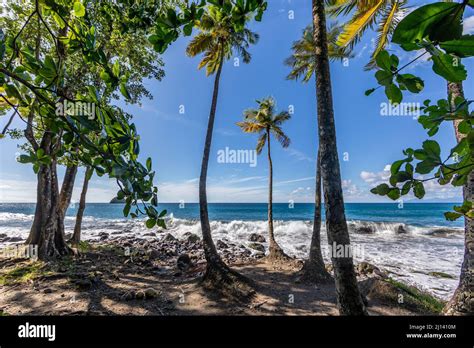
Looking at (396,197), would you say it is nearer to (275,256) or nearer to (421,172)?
(421,172)

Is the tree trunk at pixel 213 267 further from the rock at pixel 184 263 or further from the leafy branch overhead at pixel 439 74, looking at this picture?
the leafy branch overhead at pixel 439 74

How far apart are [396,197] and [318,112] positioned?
10.1 ft

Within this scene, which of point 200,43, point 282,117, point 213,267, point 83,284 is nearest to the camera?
point 83,284

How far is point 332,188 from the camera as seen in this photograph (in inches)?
132

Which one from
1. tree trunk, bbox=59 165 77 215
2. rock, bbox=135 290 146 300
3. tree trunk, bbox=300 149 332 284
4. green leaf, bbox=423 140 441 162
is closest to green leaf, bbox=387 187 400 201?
green leaf, bbox=423 140 441 162

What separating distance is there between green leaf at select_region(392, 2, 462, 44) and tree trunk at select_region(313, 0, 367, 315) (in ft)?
10.2

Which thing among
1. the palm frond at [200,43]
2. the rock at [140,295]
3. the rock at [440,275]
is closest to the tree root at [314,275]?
the rock at [140,295]

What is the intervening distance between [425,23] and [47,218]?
10.7 meters

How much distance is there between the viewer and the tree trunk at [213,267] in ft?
19.2

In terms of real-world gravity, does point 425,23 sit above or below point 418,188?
above

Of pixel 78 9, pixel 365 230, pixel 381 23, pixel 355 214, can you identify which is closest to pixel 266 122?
pixel 381 23

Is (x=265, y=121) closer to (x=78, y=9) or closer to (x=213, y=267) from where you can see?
(x=213, y=267)
